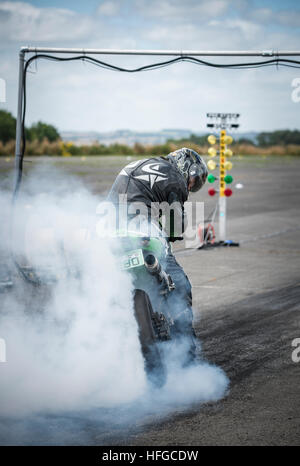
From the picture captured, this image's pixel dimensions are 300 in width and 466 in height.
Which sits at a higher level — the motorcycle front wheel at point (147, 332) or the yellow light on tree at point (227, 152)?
the yellow light on tree at point (227, 152)

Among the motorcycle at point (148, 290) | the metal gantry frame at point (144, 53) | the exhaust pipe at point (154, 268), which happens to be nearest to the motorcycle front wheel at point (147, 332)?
the motorcycle at point (148, 290)

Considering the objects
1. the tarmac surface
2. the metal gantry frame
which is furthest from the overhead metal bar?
the tarmac surface

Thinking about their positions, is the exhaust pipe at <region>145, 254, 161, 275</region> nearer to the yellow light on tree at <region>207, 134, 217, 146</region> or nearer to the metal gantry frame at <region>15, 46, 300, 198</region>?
the metal gantry frame at <region>15, 46, 300, 198</region>

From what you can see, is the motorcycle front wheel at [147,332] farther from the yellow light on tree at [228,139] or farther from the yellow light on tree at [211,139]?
the yellow light on tree at [228,139]

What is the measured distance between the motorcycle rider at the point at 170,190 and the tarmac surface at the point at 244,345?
576 millimetres

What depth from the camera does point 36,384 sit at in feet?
14.9

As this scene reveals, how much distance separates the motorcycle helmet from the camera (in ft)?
17.7

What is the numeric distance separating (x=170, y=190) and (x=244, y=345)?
193 cm

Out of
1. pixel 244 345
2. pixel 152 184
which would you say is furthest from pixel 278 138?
pixel 152 184

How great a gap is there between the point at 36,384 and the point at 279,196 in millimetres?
23103

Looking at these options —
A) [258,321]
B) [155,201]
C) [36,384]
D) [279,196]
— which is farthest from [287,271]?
[279,196]

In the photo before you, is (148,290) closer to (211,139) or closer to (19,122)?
(19,122)

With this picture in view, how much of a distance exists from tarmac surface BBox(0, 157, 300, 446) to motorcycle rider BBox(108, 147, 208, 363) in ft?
1.89

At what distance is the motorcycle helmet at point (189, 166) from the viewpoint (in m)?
5.38
